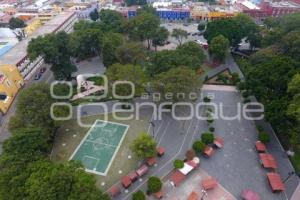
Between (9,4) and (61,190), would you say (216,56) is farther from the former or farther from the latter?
(9,4)

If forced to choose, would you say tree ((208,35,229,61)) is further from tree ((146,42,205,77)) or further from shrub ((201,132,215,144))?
shrub ((201,132,215,144))

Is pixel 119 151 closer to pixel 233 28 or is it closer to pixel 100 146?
pixel 100 146

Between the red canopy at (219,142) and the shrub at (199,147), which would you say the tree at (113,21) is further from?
the red canopy at (219,142)

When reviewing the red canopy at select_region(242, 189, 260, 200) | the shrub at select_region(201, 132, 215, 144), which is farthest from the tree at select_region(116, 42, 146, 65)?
the red canopy at select_region(242, 189, 260, 200)

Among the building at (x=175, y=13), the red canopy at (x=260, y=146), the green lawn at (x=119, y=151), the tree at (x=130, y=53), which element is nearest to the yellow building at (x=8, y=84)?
the green lawn at (x=119, y=151)

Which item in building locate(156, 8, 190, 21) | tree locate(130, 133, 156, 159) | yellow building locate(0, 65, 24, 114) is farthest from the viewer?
building locate(156, 8, 190, 21)
